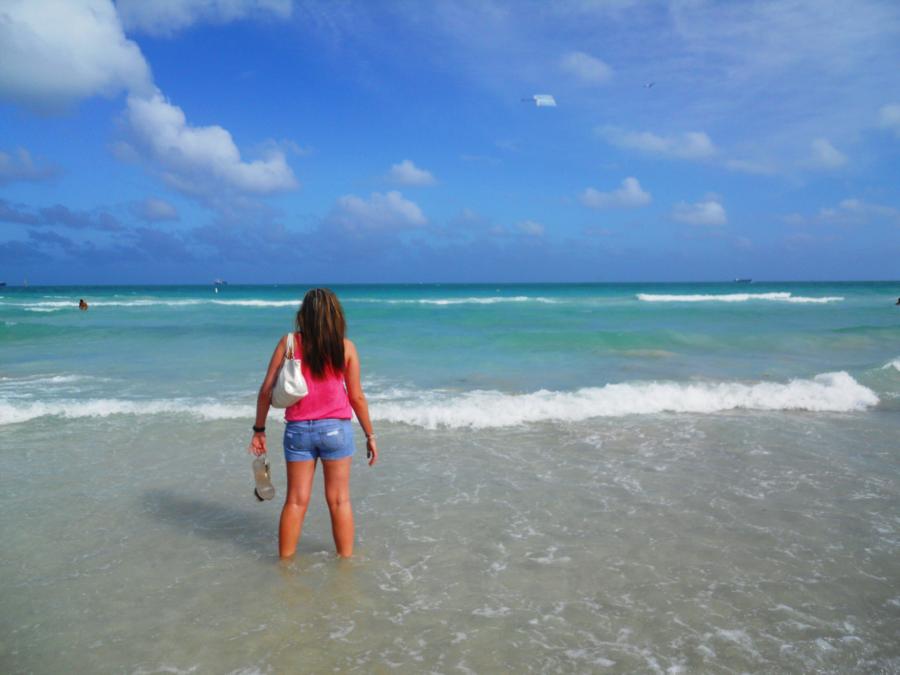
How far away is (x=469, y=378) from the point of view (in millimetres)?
12781

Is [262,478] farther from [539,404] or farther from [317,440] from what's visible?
[539,404]

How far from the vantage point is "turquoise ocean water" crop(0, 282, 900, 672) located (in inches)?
134

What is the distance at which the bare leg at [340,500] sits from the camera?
4227 millimetres

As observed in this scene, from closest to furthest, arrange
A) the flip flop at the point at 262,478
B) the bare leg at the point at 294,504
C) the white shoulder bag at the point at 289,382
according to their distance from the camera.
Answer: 1. the white shoulder bag at the point at 289,382
2. the bare leg at the point at 294,504
3. the flip flop at the point at 262,478

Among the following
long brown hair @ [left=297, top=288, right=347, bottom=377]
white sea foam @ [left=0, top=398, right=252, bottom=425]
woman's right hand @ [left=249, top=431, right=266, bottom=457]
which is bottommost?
white sea foam @ [left=0, top=398, right=252, bottom=425]

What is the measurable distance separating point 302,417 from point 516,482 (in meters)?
2.89

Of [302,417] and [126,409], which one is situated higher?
[302,417]

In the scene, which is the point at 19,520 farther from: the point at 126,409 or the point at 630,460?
the point at 630,460

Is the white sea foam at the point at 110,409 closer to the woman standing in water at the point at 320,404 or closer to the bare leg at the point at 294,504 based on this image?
the bare leg at the point at 294,504

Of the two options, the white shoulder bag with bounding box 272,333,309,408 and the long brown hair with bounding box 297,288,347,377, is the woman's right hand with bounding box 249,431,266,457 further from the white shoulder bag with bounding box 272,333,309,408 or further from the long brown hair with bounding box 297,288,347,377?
the long brown hair with bounding box 297,288,347,377

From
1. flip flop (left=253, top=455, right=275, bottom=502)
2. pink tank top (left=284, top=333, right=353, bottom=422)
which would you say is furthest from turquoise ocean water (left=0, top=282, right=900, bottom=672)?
pink tank top (left=284, top=333, right=353, bottom=422)

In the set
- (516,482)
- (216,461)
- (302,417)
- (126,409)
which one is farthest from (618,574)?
(126,409)

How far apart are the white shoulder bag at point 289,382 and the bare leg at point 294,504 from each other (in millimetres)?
506

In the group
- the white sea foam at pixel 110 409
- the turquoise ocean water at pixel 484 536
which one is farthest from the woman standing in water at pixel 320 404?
the white sea foam at pixel 110 409
